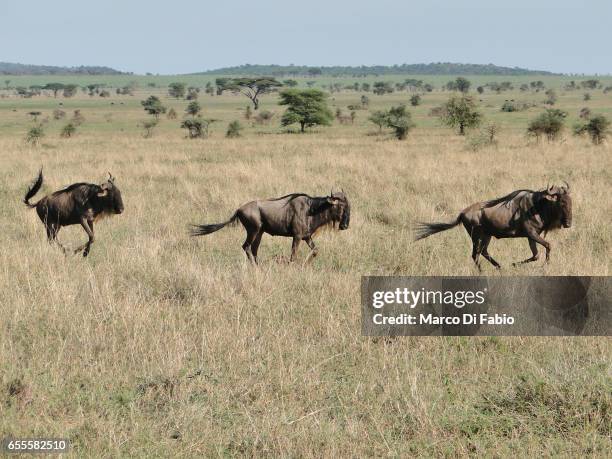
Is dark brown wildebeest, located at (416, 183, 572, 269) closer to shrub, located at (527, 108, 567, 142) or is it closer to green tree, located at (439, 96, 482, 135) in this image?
shrub, located at (527, 108, 567, 142)

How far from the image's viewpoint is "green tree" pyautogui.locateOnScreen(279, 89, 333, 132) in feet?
157

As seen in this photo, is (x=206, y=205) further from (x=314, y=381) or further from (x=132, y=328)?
(x=314, y=381)

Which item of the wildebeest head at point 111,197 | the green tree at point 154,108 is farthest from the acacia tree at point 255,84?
the wildebeest head at point 111,197

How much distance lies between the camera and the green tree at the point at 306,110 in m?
47.7

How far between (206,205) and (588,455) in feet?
35.1

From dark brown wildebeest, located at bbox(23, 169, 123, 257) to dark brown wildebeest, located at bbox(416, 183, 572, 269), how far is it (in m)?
4.76

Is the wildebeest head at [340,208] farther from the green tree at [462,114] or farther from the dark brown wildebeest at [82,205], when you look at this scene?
the green tree at [462,114]

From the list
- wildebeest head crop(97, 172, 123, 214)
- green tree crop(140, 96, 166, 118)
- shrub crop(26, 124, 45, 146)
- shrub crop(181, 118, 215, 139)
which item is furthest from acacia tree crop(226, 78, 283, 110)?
wildebeest head crop(97, 172, 123, 214)

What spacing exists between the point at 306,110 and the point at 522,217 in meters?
40.6

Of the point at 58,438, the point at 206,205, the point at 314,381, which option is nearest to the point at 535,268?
the point at 314,381

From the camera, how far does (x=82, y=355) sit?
209 inches

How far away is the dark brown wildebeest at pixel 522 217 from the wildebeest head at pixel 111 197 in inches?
183

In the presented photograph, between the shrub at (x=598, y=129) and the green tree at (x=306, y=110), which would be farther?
the green tree at (x=306, y=110)

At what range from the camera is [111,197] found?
9625 millimetres
